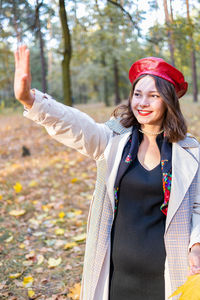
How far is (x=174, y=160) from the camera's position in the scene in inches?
74.5

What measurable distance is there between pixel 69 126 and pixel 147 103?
1.71ft

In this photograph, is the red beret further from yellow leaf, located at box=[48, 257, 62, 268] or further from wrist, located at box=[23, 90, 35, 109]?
yellow leaf, located at box=[48, 257, 62, 268]

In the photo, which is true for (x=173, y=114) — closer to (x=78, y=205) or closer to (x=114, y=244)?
(x=114, y=244)

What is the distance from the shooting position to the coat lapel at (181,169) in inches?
71.4

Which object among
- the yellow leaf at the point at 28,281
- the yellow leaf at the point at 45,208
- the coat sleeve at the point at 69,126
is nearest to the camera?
the coat sleeve at the point at 69,126

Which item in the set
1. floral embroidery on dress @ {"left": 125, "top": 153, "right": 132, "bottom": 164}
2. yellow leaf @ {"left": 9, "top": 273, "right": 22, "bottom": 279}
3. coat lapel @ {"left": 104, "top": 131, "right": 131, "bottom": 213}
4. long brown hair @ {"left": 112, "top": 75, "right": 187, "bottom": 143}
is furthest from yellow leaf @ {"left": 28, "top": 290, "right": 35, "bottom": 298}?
long brown hair @ {"left": 112, "top": 75, "right": 187, "bottom": 143}

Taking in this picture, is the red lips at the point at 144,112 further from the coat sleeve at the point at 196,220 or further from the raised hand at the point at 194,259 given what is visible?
the raised hand at the point at 194,259

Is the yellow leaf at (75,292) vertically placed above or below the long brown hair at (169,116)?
below

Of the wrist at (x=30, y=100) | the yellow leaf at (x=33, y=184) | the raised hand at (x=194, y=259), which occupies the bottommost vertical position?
the yellow leaf at (x=33, y=184)

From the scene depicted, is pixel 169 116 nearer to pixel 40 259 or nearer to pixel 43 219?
pixel 40 259

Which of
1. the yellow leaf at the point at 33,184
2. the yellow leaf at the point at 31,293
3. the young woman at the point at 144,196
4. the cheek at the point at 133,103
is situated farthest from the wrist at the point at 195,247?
the yellow leaf at the point at 33,184

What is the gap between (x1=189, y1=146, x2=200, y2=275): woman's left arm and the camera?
174cm

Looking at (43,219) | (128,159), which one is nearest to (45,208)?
(43,219)

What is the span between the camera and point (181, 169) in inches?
73.9
